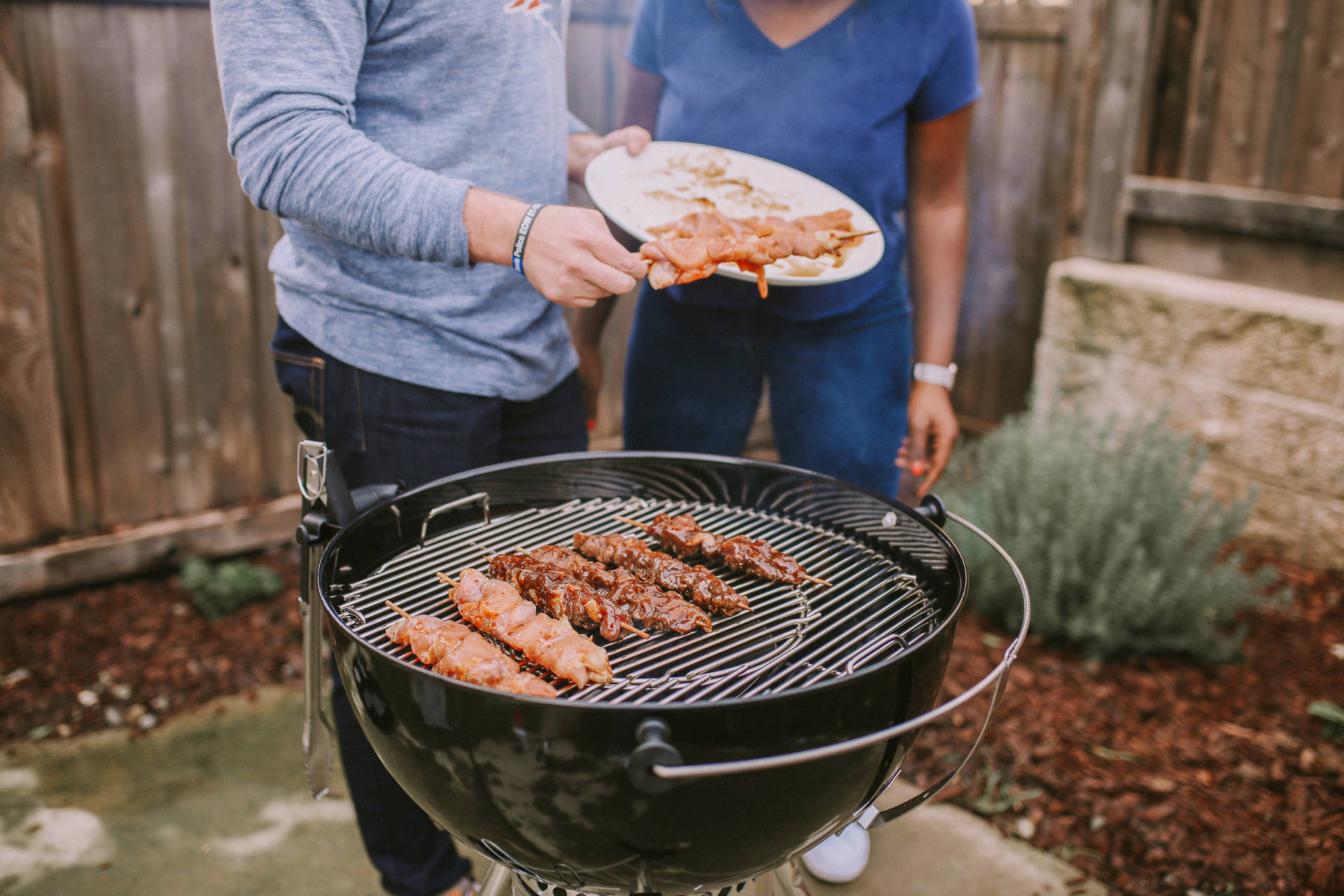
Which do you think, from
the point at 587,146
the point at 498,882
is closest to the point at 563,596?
the point at 498,882

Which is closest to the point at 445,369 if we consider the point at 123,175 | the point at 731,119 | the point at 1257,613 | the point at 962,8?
the point at 731,119

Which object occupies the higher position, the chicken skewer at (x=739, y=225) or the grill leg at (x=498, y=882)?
A: the chicken skewer at (x=739, y=225)

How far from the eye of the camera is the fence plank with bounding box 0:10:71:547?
3.44m

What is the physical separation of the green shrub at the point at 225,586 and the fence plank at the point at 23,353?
0.51m

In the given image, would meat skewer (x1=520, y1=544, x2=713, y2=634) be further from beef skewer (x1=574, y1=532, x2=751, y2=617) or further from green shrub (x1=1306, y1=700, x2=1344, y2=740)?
green shrub (x1=1306, y1=700, x2=1344, y2=740)

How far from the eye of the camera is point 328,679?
12.0ft

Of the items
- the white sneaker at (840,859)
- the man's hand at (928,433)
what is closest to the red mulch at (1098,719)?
the white sneaker at (840,859)

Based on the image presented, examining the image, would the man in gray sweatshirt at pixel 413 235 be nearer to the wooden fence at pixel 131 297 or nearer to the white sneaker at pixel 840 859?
the white sneaker at pixel 840 859

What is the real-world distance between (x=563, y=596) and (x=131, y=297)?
289 cm

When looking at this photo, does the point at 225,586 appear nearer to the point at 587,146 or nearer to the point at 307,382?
the point at 307,382

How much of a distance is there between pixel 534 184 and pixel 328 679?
7.60ft

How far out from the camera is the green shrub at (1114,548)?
11.8ft

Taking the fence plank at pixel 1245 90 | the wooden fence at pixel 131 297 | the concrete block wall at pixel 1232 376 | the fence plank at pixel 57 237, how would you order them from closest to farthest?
1. the fence plank at pixel 57 237
2. the wooden fence at pixel 131 297
3. the concrete block wall at pixel 1232 376
4. the fence plank at pixel 1245 90

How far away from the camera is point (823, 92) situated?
2502 mm
